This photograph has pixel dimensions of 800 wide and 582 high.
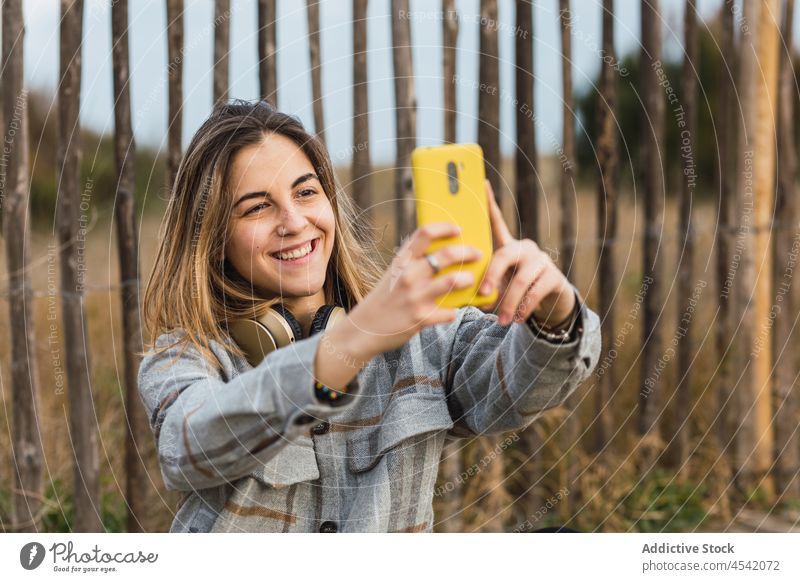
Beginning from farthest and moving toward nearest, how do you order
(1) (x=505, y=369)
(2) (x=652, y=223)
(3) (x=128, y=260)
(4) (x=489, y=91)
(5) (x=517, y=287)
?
(2) (x=652, y=223)
(4) (x=489, y=91)
(3) (x=128, y=260)
(1) (x=505, y=369)
(5) (x=517, y=287)

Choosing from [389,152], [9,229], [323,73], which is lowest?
[9,229]

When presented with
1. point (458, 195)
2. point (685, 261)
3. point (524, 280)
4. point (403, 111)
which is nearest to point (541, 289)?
point (524, 280)

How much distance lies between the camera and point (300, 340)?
1.28 meters

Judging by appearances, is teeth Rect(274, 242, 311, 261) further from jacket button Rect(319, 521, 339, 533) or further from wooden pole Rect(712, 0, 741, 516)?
wooden pole Rect(712, 0, 741, 516)

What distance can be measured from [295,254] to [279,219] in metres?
0.06

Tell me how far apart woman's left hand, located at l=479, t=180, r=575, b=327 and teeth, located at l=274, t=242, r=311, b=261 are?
0.35m

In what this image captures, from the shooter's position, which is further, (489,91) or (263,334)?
(489,91)

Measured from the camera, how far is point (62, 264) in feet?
7.12

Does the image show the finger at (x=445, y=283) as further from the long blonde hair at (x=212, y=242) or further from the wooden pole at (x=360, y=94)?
the wooden pole at (x=360, y=94)

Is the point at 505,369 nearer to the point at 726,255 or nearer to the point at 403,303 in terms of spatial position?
the point at 403,303
